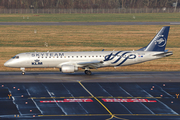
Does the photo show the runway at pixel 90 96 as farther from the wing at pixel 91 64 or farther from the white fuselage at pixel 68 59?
the white fuselage at pixel 68 59

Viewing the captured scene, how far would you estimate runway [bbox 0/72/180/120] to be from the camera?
28641 mm

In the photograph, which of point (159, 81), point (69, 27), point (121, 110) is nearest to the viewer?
point (121, 110)

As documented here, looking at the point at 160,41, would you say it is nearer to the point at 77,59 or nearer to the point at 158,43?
the point at 158,43

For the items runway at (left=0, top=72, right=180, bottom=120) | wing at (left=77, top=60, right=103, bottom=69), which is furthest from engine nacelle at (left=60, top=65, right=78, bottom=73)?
wing at (left=77, top=60, right=103, bottom=69)

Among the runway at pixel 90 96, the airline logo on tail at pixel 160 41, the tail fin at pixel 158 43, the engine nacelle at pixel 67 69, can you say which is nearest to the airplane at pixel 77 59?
the engine nacelle at pixel 67 69

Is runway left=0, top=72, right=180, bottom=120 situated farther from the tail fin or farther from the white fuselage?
the tail fin

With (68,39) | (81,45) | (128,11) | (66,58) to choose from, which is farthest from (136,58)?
(128,11)

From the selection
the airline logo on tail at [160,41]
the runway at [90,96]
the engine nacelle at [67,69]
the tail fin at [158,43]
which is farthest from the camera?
the airline logo on tail at [160,41]

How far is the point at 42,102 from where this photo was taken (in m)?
32.3

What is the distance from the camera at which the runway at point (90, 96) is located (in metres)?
28.6

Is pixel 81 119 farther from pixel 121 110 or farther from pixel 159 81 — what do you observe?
pixel 159 81

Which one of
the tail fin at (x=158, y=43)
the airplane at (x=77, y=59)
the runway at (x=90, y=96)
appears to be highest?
the tail fin at (x=158, y=43)

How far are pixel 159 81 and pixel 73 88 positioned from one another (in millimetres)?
12548

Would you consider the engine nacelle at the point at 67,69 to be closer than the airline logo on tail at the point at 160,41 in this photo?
Yes
